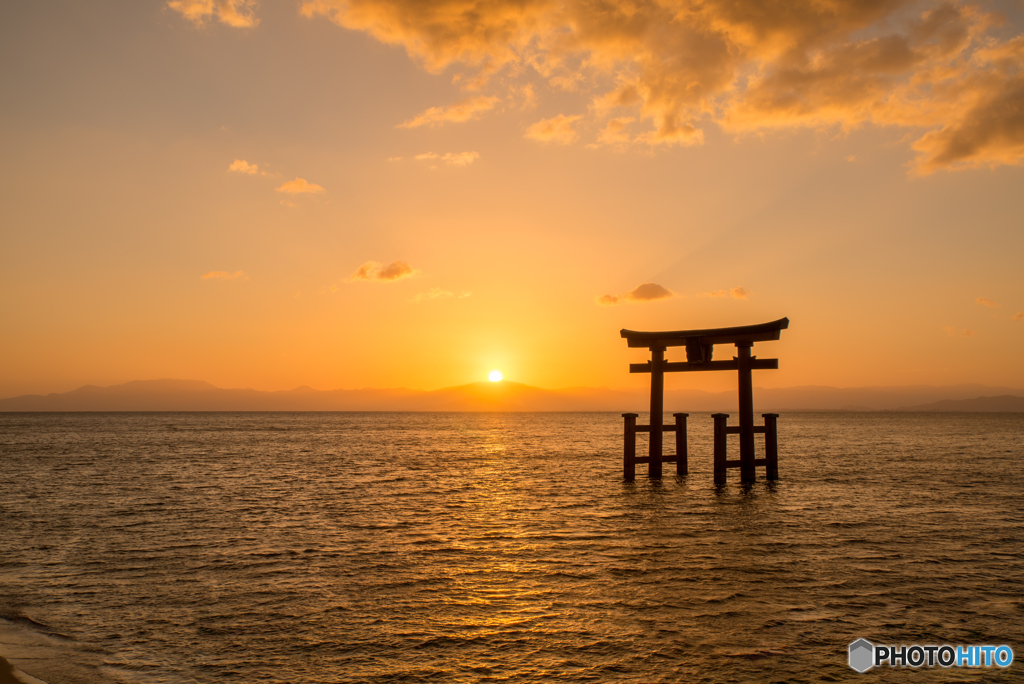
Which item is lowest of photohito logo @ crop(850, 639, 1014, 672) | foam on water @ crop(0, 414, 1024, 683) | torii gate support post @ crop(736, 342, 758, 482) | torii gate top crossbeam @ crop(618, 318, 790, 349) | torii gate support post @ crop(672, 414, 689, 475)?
foam on water @ crop(0, 414, 1024, 683)

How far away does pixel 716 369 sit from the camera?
2033 centimetres

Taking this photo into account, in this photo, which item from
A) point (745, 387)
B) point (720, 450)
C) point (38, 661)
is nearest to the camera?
point (38, 661)

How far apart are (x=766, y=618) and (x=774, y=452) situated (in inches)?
606

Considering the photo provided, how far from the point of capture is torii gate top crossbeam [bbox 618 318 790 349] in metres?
19.1

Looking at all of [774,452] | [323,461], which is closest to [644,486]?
[774,452]

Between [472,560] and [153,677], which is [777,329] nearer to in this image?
[472,560]

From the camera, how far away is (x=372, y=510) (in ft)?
57.5

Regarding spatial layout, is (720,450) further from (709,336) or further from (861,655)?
(861,655)

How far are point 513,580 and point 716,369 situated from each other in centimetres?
1265

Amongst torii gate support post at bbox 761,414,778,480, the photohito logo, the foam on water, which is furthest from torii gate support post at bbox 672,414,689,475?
the photohito logo

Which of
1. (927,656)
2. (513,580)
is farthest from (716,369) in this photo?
(927,656)

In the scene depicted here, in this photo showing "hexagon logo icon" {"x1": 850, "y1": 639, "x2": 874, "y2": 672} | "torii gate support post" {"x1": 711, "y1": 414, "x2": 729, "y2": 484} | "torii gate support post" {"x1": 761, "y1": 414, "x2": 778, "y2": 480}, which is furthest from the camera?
"torii gate support post" {"x1": 761, "y1": 414, "x2": 778, "y2": 480}

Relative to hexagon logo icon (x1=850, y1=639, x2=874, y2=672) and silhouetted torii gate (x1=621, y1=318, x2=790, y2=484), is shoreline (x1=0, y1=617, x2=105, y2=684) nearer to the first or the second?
hexagon logo icon (x1=850, y1=639, x2=874, y2=672)

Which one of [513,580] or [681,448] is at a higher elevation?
[681,448]
